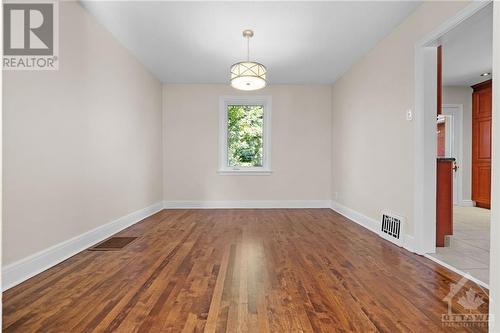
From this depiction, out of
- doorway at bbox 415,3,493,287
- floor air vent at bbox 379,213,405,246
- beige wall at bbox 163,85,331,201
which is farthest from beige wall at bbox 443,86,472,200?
floor air vent at bbox 379,213,405,246

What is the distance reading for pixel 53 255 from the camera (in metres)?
2.37

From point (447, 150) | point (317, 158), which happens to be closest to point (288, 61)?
point (317, 158)

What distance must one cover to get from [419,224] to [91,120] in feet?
11.9

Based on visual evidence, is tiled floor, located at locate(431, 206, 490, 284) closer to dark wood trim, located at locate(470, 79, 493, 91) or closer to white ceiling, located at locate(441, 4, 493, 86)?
white ceiling, located at locate(441, 4, 493, 86)

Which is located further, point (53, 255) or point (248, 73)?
point (248, 73)

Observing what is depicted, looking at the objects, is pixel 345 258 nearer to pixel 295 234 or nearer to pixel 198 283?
pixel 295 234

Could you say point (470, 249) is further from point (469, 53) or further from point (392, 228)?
point (469, 53)

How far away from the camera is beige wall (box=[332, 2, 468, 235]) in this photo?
2871 mm

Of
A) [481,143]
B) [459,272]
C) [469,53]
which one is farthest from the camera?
[481,143]

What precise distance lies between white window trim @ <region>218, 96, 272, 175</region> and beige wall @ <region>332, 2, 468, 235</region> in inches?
57.9

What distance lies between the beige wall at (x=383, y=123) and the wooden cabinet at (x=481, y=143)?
132 inches

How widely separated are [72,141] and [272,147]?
372 centimetres

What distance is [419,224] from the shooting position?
272cm

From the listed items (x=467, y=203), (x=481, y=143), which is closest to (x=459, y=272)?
(x=467, y=203)
